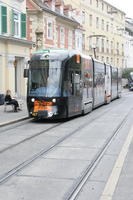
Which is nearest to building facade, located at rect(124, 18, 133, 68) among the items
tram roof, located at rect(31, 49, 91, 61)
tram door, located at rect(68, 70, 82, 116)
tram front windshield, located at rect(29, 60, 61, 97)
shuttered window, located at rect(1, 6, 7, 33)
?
shuttered window, located at rect(1, 6, 7, 33)

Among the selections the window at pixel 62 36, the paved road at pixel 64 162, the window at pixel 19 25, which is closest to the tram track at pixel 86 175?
the paved road at pixel 64 162

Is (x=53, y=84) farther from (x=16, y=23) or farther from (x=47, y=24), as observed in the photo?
(x=47, y=24)

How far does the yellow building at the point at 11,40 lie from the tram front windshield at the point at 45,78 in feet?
32.7

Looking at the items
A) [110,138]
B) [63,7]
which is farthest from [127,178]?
[63,7]

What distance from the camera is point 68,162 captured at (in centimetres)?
835

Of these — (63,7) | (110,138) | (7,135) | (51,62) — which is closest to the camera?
(110,138)

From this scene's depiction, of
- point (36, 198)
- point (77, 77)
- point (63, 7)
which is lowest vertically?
point (36, 198)

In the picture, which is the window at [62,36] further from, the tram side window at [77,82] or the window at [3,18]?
the tram side window at [77,82]

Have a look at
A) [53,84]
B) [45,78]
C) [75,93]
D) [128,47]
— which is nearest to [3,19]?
[75,93]

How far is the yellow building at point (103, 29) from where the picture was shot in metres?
60.1

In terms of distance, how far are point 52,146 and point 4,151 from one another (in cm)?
132

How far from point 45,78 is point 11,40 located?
39.5ft

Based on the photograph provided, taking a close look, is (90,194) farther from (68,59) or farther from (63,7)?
(63,7)

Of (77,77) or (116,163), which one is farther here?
(77,77)
